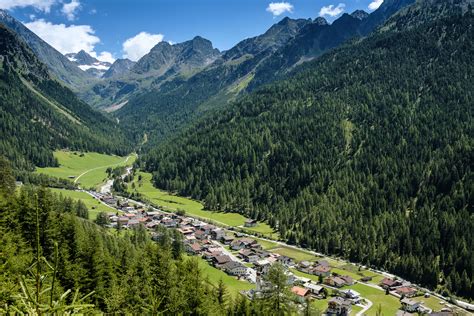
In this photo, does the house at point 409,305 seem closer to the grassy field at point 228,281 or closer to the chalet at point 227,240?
the grassy field at point 228,281

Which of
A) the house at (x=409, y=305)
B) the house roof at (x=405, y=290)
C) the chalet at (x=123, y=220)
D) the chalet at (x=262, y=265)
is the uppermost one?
the chalet at (x=123, y=220)

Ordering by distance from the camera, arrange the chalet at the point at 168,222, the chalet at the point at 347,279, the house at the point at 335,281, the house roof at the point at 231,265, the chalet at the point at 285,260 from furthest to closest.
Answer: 1. the chalet at the point at 168,222
2. the chalet at the point at 285,260
3. the house roof at the point at 231,265
4. the chalet at the point at 347,279
5. the house at the point at 335,281

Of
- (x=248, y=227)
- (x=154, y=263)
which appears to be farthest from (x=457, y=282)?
(x=154, y=263)

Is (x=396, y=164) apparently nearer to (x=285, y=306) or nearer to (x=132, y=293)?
(x=285, y=306)

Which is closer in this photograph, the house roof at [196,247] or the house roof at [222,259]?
the house roof at [222,259]

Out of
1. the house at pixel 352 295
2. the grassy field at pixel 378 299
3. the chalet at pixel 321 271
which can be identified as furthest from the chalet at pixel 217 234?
the house at pixel 352 295

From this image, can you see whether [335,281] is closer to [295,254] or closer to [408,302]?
[408,302]

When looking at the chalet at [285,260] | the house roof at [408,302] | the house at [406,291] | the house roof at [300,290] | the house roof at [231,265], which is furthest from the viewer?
the chalet at [285,260]

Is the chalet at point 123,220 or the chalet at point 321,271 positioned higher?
the chalet at point 123,220
